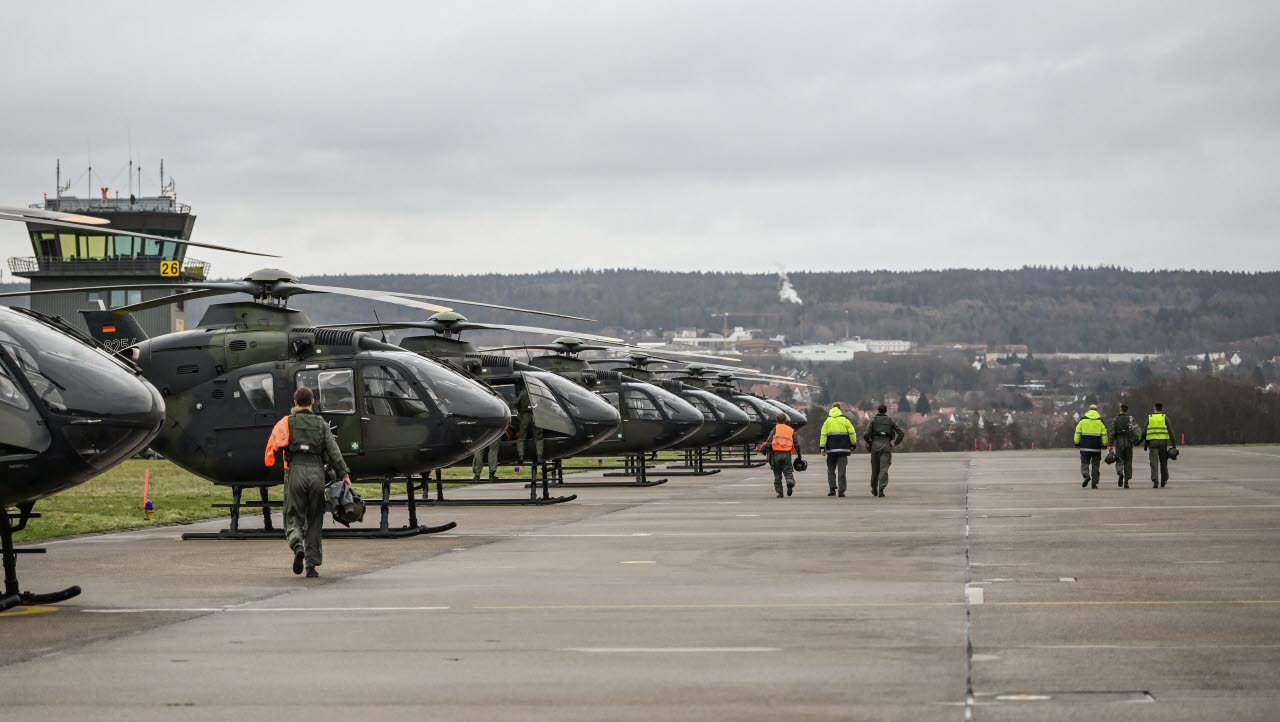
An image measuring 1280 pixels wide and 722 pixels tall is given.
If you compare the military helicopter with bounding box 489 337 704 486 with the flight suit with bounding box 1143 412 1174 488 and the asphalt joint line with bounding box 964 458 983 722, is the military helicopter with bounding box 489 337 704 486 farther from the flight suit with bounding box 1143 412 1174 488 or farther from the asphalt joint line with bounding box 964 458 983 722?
the asphalt joint line with bounding box 964 458 983 722

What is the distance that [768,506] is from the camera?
25703mm

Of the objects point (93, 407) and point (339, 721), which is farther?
point (93, 407)

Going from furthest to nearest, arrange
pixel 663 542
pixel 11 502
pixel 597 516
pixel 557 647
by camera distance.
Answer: pixel 597 516, pixel 663 542, pixel 11 502, pixel 557 647

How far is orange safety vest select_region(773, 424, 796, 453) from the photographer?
29.3m

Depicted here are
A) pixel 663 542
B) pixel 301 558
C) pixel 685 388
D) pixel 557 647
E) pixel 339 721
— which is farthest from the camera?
pixel 685 388

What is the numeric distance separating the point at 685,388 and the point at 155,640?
3638 centimetres

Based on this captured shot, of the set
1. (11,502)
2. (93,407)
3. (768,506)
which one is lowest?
(768,506)

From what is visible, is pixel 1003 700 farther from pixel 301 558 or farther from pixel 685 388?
pixel 685 388

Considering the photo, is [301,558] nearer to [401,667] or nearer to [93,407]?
[93,407]

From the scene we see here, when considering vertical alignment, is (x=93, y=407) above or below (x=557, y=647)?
above

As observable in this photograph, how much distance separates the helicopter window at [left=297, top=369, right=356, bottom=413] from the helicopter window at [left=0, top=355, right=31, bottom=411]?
8.17 m

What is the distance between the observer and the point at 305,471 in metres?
14.4

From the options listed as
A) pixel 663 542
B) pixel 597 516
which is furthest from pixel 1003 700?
pixel 597 516

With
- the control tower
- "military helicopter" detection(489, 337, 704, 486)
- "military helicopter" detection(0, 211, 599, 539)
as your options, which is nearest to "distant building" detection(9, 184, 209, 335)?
the control tower
